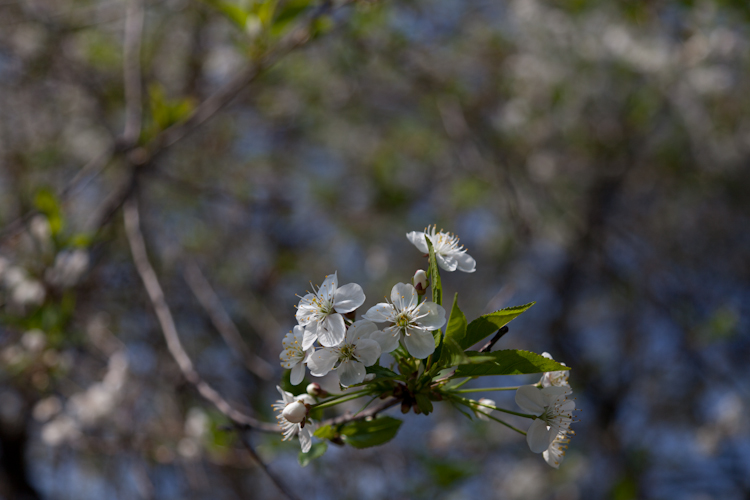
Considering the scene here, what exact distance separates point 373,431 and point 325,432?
0.11 m

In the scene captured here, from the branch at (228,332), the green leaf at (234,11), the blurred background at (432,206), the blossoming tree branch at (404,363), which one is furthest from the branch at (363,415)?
the blurred background at (432,206)

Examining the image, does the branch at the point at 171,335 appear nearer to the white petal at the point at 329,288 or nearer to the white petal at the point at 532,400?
the white petal at the point at 329,288

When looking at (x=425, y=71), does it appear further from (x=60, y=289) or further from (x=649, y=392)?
(x=649, y=392)

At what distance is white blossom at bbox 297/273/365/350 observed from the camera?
1.10m

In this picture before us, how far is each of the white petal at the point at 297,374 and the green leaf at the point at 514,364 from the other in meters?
0.34

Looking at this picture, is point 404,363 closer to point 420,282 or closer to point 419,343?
point 419,343

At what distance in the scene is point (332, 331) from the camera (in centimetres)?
111

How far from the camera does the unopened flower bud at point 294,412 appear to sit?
3.74ft

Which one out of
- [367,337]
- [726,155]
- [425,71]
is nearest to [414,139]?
[425,71]

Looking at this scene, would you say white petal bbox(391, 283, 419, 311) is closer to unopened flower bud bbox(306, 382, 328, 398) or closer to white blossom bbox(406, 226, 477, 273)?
white blossom bbox(406, 226, 477, 273)

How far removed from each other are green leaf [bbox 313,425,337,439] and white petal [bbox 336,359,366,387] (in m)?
0.21

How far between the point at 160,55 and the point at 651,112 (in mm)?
4537

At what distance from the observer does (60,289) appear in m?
2.42

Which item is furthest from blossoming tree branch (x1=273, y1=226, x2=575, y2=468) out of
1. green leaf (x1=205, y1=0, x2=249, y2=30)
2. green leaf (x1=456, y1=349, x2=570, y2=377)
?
green leaf (x1=205, y1=0, x2=249, y2=30)
